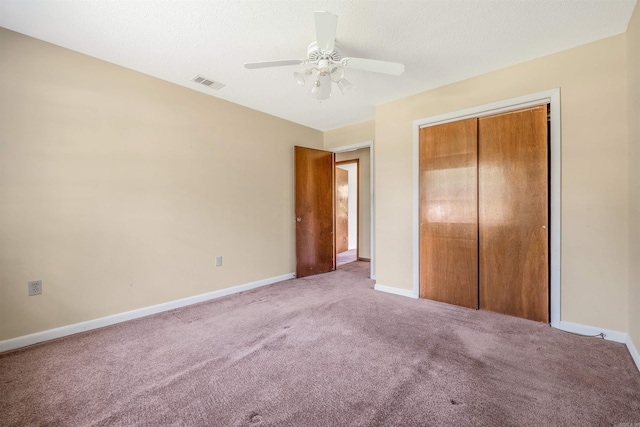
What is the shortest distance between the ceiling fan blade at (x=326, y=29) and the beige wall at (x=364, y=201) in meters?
3.71

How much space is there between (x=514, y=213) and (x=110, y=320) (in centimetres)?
412

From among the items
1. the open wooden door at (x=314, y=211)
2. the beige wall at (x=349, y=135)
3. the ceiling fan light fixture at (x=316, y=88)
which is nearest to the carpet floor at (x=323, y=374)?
the open wooden door at (x=314, y=211)

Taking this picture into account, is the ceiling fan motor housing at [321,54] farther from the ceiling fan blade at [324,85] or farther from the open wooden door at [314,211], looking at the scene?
the open wooden door at [314,211]

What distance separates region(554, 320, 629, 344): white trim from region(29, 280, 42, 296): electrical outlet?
4.57 meters

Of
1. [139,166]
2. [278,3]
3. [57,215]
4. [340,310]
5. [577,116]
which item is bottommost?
[340,310]

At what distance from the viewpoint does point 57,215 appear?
89.7 inches

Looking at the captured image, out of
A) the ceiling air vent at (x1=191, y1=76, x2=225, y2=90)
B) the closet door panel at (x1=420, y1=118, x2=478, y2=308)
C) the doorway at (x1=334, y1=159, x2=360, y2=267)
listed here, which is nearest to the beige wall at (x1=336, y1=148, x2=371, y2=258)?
the doorway at (x1=334, y1=159, x2=360, y2=267)

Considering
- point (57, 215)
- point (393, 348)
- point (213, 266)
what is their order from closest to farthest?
→ point (393, 348) < point (57, 215) < point (213, 266)

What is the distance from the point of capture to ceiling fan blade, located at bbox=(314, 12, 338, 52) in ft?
5.21

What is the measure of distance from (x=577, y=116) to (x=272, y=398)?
131 inches

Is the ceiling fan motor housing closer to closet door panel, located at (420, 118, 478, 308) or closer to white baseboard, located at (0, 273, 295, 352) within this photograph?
closet door panel, located at (420, 118, 478, 308)

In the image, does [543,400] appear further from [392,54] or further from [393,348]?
[392,54]

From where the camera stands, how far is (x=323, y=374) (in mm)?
1729

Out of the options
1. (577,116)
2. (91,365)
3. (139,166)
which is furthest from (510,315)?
(139,166)
